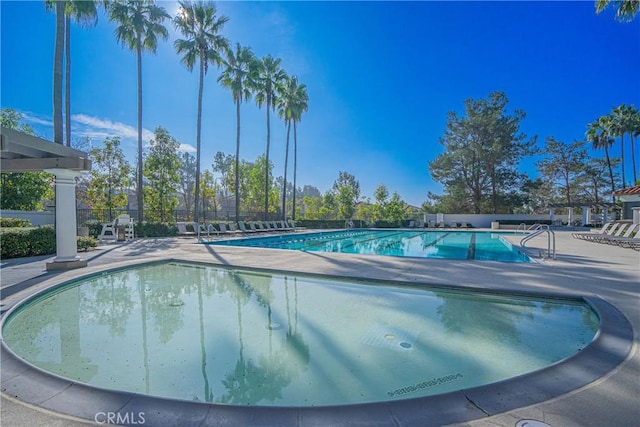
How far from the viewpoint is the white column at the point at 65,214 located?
6.46 meters

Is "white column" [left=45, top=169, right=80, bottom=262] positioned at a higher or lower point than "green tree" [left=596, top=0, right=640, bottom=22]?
lower

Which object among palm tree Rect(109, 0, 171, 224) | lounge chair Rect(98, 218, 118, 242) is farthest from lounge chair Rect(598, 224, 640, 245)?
palm tree Rect(109, 0, 171, 224)

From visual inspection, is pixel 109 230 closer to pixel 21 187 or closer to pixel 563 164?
pixel 21 187

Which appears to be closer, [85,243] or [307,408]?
[307,408]

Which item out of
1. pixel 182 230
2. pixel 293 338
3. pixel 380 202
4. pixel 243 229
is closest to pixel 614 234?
pixel 293 338

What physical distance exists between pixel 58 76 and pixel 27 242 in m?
7.21

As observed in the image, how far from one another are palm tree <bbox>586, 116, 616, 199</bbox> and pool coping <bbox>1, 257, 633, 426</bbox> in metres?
37.3

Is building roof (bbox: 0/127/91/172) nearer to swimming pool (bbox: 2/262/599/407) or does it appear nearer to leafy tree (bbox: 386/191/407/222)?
swimming pool (bbox: 2/262/599/407)

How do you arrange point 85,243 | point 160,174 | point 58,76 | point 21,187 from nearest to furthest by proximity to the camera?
point 85,243, point 58,76, point 21,187, point 160,174

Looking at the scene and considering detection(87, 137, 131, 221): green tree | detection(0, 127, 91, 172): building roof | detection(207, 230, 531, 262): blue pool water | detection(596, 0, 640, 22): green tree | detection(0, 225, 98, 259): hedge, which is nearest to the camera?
detection(0, 127, 91, 172): building roof

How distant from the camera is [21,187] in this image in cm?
1686

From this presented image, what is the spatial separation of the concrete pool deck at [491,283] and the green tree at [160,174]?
11366mm

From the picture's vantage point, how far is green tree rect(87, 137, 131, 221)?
18406 mm

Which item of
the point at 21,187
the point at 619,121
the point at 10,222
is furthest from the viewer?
the point at 619,121
